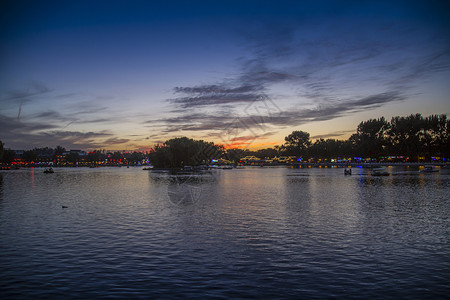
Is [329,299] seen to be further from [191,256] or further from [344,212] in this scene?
[344,212]

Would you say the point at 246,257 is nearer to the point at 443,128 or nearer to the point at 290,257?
the point at 290,257

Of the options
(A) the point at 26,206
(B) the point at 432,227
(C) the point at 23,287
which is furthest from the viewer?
(A) the point at 26,206

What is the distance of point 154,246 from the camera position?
2256cm

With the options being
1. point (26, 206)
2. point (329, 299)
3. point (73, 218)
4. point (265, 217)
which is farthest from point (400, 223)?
point (26, 206)

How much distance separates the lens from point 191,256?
66.1ft

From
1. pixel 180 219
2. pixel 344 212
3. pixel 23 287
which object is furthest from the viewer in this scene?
pixel 344 212

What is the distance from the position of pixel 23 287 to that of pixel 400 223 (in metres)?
29.7

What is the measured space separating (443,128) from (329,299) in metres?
225

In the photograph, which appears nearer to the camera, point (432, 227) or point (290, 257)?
point (290, 257)

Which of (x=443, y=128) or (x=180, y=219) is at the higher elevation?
(x=443, y=128)

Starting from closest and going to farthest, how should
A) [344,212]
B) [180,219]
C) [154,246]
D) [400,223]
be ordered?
[154,246] → [400,223] → [180,219] → [344,212]

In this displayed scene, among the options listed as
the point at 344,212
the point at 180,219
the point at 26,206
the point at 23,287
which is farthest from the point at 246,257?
the point at 26,206

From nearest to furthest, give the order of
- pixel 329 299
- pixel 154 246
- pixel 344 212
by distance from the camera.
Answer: pixel 329 299 < pixel 154 246 < pixel 344 212

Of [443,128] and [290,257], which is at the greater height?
[443,128]
